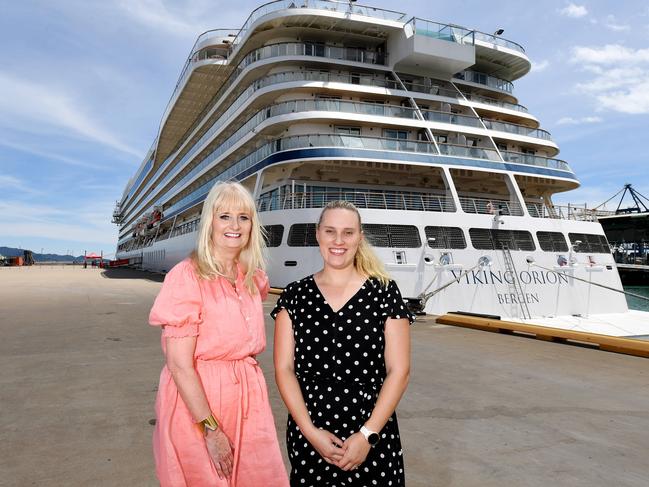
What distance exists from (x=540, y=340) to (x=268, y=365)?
210 inches

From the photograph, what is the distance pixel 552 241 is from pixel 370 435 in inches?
611

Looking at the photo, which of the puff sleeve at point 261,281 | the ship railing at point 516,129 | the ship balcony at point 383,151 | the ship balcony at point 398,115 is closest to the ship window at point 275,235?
the ship balcony at point 383,151

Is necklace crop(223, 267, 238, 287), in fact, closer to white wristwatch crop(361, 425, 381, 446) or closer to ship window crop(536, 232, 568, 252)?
white wristwatch crop(361, 425, 381, 446)

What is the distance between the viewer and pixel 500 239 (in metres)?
14.6

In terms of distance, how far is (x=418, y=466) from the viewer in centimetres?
323

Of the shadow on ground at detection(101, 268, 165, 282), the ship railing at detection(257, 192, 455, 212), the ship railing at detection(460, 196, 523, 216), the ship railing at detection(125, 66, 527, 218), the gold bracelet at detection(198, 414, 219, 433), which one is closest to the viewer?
the gold bracelet at detection(198, 414, 219, 433)

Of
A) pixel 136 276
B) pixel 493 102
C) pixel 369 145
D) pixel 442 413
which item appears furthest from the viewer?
pixel 136 276

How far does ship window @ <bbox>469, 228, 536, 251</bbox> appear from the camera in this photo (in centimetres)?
1429

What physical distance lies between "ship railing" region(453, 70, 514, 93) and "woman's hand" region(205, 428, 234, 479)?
22.9 meters

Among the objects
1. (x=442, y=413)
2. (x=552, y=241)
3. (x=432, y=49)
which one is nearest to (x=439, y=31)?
(x=432, y=49)

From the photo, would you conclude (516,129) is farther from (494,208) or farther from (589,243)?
(589,243)

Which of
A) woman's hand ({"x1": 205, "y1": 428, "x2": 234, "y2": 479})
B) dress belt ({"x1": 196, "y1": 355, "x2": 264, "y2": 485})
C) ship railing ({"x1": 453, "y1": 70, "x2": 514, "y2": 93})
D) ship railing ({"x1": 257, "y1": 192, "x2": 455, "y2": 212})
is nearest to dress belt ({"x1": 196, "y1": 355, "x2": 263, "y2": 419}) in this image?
dress belt ({"x1": 196, "y1": 355, "x2": 264, "y2": 485})

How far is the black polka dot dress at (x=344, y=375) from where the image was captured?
2.10 meters

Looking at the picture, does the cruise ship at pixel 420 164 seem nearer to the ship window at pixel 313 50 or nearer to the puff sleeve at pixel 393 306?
the ship window at pixel 313 50
